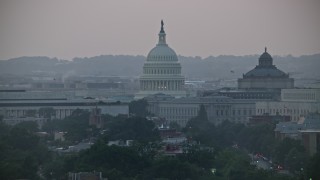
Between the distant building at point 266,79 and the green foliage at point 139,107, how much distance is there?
1260 centimetres

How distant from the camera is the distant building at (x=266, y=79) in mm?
143875

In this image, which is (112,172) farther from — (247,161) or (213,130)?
(213,130)

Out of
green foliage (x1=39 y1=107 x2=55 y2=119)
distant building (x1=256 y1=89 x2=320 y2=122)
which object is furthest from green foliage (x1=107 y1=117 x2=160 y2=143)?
green foliage (x1=39 y1=107 x2=55 y2=119)

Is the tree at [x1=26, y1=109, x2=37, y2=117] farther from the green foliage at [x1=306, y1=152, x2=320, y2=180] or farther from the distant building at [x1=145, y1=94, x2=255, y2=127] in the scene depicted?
the green foliage at [x1=306, y1=152, x2=320, y2=180]

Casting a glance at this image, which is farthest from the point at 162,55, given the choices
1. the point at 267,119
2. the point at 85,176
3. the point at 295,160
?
the point at 85,176

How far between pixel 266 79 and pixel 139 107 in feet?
51.3

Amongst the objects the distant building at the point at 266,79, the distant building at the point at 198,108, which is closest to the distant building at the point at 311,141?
the distant building at the point at 198,108

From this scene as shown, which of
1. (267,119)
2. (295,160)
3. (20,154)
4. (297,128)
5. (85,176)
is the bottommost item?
(267,119)

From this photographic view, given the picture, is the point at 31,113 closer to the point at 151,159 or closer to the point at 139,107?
the point at 139,107

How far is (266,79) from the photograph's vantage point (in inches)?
5714

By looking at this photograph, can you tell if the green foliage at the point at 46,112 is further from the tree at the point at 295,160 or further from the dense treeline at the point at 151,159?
the tree at the point at 295,160

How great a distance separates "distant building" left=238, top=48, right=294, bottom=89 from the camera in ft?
472

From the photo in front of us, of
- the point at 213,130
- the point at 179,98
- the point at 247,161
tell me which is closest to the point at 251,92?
the point at 179,98

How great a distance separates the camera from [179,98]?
140 metres
